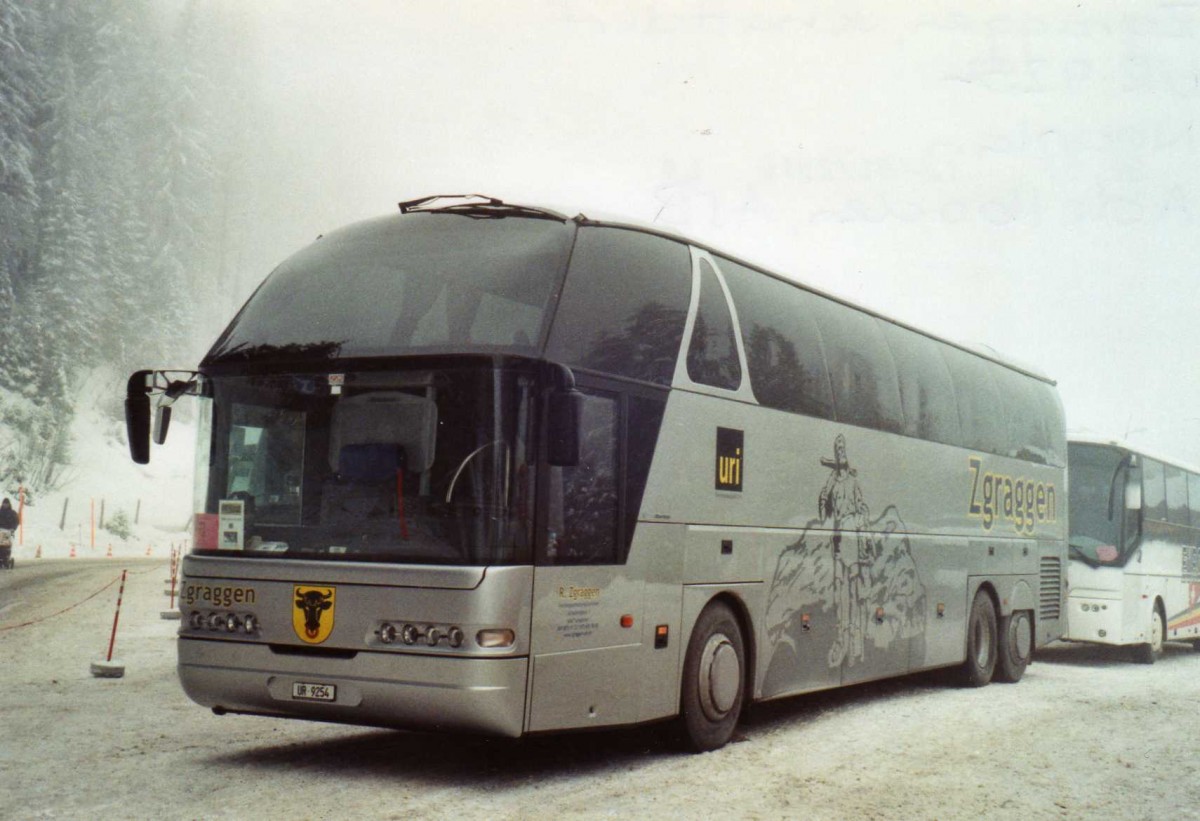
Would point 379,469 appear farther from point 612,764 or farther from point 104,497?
point 104,497

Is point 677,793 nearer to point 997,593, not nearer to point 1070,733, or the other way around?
point 1070,733

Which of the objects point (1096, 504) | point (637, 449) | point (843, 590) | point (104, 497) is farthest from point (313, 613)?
point (104, 497)

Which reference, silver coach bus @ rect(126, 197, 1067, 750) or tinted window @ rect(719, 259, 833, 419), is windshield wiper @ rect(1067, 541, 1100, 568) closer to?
tinted window @ rect(719, 259, 833, 419)

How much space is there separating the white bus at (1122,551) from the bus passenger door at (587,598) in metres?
13.4

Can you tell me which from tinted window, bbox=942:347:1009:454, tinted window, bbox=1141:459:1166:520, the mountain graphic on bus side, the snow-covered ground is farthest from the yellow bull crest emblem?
the snow-covered ground

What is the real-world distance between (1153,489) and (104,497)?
4719 cm

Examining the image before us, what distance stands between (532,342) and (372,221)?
2.08 meters

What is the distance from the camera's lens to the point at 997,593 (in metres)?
16.5

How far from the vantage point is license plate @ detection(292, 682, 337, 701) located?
8148mm

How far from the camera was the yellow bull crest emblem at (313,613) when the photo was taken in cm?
820

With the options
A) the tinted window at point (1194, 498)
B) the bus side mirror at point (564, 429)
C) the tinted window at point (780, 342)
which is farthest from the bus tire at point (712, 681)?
the tinted window at point (1194, 498)

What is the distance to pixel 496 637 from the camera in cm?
789

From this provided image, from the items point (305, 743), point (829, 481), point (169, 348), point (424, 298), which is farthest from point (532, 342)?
point (169, 348)

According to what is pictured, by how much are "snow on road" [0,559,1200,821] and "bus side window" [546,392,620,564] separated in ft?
4.81
